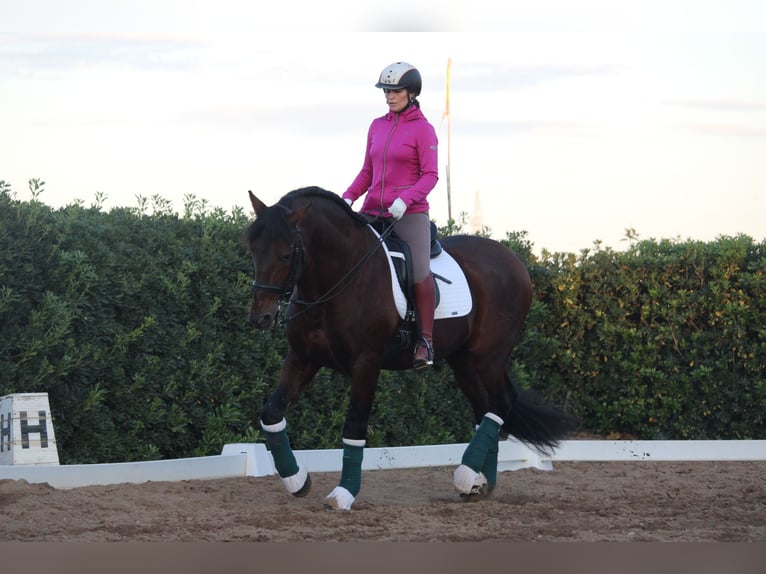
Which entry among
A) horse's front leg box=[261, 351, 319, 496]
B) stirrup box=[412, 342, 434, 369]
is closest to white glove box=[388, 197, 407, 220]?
stirrup box=[412, 342, 434, 369]

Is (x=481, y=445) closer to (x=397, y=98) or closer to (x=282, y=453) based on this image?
(x=282, y=453)

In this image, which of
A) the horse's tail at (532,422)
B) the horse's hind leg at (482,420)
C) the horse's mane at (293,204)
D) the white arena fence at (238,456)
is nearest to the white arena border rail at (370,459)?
the white arena fence at (238,456)

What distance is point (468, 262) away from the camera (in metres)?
8.55

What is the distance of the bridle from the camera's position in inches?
265

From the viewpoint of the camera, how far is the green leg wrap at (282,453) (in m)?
7.40

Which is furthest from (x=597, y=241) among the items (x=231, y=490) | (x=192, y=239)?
(x=231, y=490)

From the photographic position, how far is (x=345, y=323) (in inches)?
287

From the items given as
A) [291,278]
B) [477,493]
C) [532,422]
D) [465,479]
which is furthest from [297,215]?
[532,422]

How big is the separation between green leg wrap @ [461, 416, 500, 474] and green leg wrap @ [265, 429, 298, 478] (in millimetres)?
1328

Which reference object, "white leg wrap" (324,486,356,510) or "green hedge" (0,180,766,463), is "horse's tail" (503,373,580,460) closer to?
"white leg wrap" (324,486,356,510)

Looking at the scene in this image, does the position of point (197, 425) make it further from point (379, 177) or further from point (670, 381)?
point (670, 381)

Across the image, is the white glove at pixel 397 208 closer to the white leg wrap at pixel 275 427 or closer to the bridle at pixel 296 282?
the bridle at pixel 296 282

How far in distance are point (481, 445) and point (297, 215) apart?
94.9 inches

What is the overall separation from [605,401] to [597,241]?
1.86 meters
